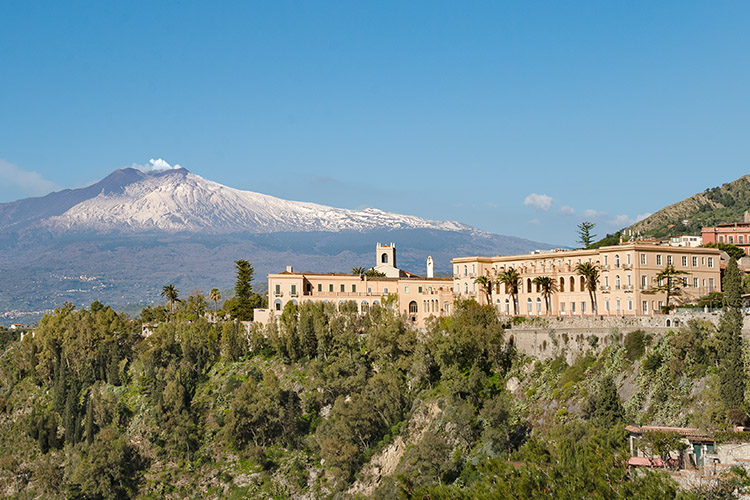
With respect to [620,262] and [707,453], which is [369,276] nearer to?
[620,262]

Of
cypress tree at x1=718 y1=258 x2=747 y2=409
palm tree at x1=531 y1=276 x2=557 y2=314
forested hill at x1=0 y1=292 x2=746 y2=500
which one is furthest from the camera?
palm tree at x1=531 y1=276 x2=557 y2=314

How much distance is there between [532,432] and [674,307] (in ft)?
60.1

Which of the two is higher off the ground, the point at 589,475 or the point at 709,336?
the point at 709,336

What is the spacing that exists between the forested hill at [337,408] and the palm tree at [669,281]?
9664 millimetres

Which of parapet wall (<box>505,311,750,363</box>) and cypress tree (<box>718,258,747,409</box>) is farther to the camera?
parapet wall (<box>505,311,750,363</box>)

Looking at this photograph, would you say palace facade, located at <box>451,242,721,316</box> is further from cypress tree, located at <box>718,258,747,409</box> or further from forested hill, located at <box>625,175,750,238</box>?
forested hill, located at <box>625,175,750,238</box>

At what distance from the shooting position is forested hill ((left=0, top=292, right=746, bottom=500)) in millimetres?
62906

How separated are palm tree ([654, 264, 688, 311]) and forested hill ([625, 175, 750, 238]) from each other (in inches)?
3255

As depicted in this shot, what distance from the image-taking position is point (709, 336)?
68750 mm

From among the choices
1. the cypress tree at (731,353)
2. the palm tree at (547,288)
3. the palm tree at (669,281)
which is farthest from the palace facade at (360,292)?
the cypress tree at (731,353)

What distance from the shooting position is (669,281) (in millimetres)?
84375

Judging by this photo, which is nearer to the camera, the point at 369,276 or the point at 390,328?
the point at 390,328

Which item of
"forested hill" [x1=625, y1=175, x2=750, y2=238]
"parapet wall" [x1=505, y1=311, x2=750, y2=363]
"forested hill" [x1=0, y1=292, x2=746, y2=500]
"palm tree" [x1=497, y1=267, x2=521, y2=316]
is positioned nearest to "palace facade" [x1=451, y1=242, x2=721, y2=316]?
"palm tree" [x1=497, y1=267, x2=521, y2=316]

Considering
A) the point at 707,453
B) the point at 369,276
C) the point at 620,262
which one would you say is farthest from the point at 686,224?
the point at 707,453
